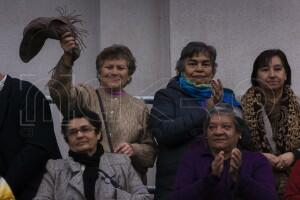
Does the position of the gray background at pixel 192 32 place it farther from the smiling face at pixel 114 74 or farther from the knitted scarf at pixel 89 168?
the knitted scarf at pixel 89 168

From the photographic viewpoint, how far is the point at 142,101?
21.3ft

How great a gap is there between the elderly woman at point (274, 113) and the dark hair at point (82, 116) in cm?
90

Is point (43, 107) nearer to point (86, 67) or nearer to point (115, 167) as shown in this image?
point (115, 167)

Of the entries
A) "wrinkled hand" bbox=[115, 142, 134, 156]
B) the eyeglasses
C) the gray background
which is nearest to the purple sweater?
"wrinkled hand" bbox=[115, 142, 134, 156]

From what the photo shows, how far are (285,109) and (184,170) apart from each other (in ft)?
2.70

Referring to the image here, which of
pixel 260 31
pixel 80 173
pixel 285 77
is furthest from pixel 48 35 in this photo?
pixel 260 31

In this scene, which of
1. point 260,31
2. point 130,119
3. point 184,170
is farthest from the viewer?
point 260,31

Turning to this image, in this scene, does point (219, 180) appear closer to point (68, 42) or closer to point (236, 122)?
point (236, 122)

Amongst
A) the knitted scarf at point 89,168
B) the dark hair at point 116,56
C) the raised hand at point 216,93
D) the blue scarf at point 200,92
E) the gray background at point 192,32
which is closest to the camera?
the knitted scarf at point 89,168

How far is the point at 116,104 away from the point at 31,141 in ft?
1.88

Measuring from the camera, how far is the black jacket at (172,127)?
20.0ft

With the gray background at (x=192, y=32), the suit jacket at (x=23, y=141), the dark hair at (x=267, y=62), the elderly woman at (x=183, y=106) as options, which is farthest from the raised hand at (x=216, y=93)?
the gray background at (x=192, y=32)

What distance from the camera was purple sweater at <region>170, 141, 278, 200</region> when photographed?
5.74 meters

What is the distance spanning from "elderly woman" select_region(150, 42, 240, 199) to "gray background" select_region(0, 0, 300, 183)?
1.01m
